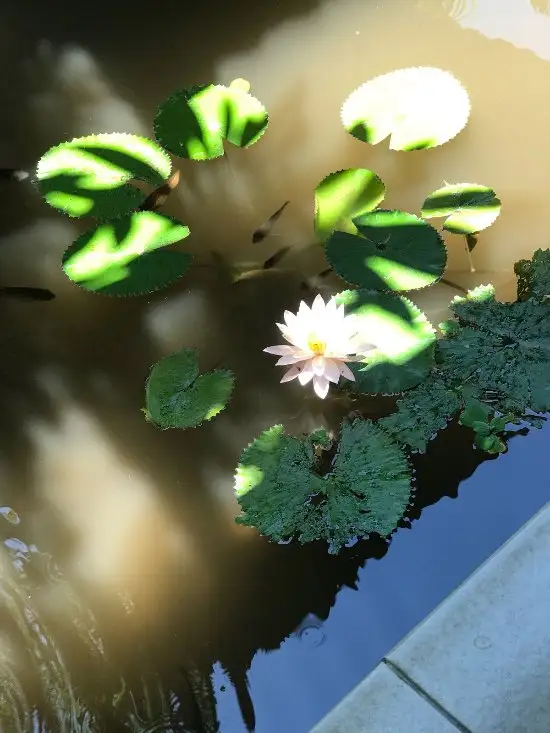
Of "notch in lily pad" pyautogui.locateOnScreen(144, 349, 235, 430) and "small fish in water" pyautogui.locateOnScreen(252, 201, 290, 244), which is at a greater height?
"small fish in water" pyautogui.locateOnScreen(252, 201, 290, 244)

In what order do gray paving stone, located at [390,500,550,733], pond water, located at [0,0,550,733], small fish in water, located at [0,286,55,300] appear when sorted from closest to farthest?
gray paving stone, located at [390,500,550,733] < pond water, located at [0,0,550,733] < small fish in water, located at [0,286,55,300]

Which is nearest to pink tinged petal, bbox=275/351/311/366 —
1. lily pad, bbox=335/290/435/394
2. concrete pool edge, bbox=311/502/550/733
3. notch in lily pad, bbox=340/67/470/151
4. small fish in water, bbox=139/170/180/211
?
lily pad, bbox=335/290/435/394

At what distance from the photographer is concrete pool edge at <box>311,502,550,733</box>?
3.56 feet

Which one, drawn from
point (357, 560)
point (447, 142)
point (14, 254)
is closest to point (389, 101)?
point (447, 142)

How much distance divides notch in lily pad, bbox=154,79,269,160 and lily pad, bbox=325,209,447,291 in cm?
46

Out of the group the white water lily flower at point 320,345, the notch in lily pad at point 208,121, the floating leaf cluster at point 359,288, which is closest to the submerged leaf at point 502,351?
the floating leaf cluster at point 359,288

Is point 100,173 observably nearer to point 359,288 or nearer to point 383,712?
point 359,288

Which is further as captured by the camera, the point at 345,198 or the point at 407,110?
the point at 407,110

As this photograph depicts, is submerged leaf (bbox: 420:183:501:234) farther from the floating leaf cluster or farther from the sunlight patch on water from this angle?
the sunlight patch on water

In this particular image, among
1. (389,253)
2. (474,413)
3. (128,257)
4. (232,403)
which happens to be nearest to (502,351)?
(474,413)

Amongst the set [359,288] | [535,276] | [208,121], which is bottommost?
[535,276]

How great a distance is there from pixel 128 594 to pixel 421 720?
0.60m

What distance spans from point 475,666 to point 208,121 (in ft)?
4.84

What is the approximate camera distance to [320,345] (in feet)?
4.70
